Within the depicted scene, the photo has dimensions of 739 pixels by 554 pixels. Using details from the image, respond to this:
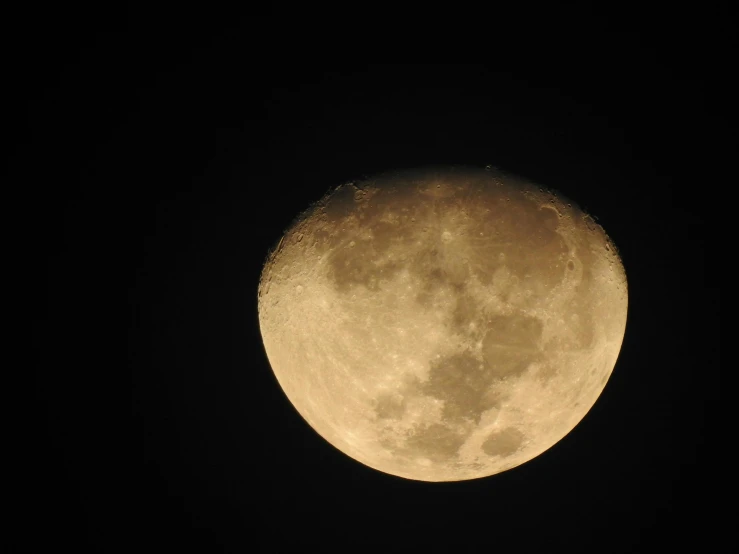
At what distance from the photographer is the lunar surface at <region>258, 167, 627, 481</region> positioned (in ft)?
11.4

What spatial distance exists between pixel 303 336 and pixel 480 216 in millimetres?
1590

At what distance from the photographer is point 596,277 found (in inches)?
149

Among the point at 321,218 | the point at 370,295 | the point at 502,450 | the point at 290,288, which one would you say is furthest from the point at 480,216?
the point at 502,450

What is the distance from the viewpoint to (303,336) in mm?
3854

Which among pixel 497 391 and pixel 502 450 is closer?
pixel 497 391

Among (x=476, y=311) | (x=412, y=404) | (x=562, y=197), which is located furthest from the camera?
(x=562, y=197)

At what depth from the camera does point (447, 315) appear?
346cm

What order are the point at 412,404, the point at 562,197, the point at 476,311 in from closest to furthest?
the point at 476,311 < the point at 412,404 < the point at 562,197

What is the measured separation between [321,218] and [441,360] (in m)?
1.42

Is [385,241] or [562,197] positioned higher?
[562,197]

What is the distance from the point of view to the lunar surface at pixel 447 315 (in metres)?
3.49

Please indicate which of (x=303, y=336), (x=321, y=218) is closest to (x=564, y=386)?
(x=303, y=336)

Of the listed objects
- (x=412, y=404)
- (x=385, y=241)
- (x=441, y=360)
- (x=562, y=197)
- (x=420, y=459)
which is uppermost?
(x=562, y=197)

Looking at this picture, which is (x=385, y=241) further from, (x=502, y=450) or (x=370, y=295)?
(x=502, y=450)
